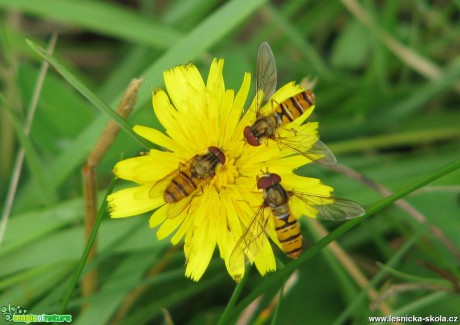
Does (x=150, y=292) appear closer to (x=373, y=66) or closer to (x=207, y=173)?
(x=207, y=173)

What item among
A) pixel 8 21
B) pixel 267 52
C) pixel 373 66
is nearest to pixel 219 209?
pixel 267 52

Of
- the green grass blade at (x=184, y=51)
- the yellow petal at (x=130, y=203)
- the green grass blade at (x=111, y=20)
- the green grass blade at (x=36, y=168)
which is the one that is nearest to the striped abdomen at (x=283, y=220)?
the yellow petal at (x=130, y=203)

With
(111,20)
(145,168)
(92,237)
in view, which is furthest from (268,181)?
(111,20)

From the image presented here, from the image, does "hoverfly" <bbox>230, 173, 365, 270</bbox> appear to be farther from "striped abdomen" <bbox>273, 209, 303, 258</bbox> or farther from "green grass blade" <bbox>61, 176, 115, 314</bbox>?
"green grass blade" <bbox>61, 176, 115, 314</bbox>

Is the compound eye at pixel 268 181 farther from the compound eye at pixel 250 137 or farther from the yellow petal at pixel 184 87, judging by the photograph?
the yellow petal at pixel 184 87

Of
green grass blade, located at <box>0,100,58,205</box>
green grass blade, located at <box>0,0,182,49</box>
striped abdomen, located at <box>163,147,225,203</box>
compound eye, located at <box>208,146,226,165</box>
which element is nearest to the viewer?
striped abdomen, located at <box>163,147,225,203</box>

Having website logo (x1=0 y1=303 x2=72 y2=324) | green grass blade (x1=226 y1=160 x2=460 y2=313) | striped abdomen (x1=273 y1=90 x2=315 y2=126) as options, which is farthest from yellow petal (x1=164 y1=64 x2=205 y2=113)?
website logo (x1=0 y1=303 x2=72 y2=324)
